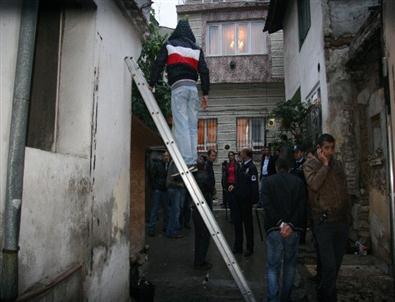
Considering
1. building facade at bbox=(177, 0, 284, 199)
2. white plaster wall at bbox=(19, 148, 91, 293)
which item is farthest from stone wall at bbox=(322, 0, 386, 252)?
building facade at bbox=(177, 0, 284, 199)

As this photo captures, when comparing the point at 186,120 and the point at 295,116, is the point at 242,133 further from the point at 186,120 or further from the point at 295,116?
the point at 186,120

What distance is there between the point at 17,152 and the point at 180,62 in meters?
2.84

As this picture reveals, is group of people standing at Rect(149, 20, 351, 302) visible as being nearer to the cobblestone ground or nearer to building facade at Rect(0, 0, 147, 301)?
building facade at Rect(0, 0, 147, 301)

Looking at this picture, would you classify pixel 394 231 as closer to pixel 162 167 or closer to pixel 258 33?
pixel 162 167

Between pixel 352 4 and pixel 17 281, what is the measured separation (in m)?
8.12

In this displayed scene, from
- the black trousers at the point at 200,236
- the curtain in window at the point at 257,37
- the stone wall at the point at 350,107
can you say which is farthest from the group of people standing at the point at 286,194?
the curtain in window at the point at 257,37

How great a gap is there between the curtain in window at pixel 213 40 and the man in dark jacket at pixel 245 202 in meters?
10.6

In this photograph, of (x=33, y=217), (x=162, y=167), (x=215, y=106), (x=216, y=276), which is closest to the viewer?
(x=33, y=217)

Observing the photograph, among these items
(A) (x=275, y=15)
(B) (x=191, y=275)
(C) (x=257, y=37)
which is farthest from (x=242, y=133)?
(B) (x=191, y=275)

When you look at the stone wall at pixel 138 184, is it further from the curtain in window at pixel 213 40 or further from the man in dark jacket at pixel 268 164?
the curtain in window at pixel 213 40

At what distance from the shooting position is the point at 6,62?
2461 mm

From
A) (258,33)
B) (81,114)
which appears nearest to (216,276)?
(81,114)

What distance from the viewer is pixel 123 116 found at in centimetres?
437

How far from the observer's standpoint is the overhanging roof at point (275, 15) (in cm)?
1273
